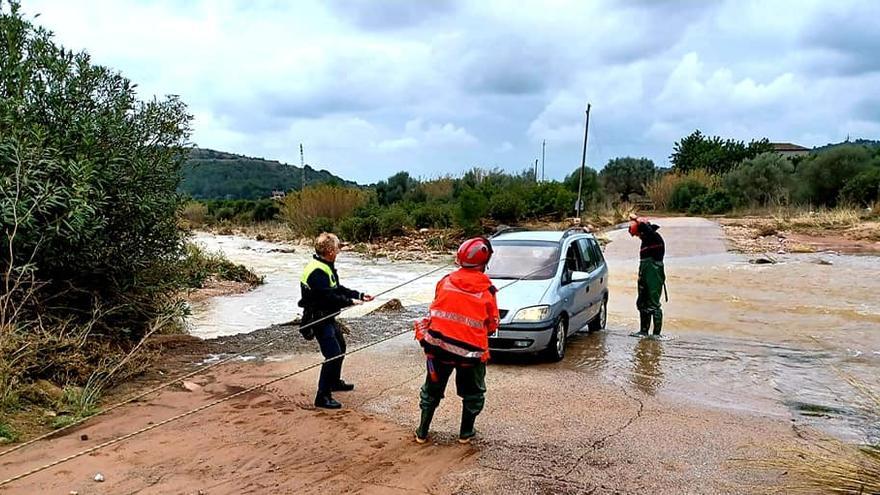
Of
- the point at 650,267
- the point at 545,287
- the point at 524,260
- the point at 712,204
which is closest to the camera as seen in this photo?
the point at 545,287

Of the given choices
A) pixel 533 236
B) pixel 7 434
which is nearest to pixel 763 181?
pixel 533 236

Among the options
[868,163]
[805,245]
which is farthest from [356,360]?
[868,163]

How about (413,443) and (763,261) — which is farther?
(763,261)

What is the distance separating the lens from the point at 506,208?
126 ft

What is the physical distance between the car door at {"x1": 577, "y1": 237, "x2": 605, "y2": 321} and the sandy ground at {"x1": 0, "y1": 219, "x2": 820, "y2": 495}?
2514 millimetres

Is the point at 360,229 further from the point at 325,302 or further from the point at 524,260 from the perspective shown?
the point at 325,302

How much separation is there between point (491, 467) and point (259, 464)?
1780mm

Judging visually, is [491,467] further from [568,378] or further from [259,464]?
[568,378]

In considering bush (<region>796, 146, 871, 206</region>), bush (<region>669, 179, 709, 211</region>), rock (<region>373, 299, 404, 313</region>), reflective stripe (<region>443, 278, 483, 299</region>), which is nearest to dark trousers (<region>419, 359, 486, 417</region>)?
reflective stripe (<region>443, 278, 483, 299</region>)

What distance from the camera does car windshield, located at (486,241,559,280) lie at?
33.3 ft

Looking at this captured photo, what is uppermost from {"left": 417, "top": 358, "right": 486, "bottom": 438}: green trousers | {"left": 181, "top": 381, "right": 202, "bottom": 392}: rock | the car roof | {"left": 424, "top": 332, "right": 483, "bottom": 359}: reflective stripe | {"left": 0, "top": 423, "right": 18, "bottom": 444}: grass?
the car roof

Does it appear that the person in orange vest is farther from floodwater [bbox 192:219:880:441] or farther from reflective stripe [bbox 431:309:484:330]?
floodwater [bbox 192:219:880:441]

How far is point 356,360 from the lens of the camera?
9.76 metres

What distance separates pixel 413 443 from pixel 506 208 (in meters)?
32.7
